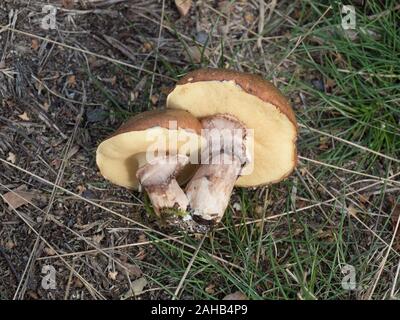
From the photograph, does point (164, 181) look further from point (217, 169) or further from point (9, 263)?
point (9, 263)

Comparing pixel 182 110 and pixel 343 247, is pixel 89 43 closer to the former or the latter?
pixel 182 110

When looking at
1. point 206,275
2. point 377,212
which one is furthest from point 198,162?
point 377,212

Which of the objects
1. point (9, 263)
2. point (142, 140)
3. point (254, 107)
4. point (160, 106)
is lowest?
point (9, 263)

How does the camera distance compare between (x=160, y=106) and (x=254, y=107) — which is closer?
(x=254, y=107)

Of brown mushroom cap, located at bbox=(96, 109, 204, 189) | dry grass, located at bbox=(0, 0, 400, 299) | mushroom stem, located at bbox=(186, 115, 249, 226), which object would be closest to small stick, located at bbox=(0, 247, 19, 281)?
dry grass, located at bbox=(0, 0, 400, 299)

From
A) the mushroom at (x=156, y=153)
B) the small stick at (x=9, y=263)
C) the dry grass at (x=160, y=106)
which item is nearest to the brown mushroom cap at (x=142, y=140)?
the mushroom at (x=156, y=153)

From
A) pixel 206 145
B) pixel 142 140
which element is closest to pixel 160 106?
pixel 206 145

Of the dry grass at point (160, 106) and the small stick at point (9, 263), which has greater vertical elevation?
the dry grass at point (160, 106)

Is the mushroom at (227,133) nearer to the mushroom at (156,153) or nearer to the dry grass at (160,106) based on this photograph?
the mushroom at (156,153)
